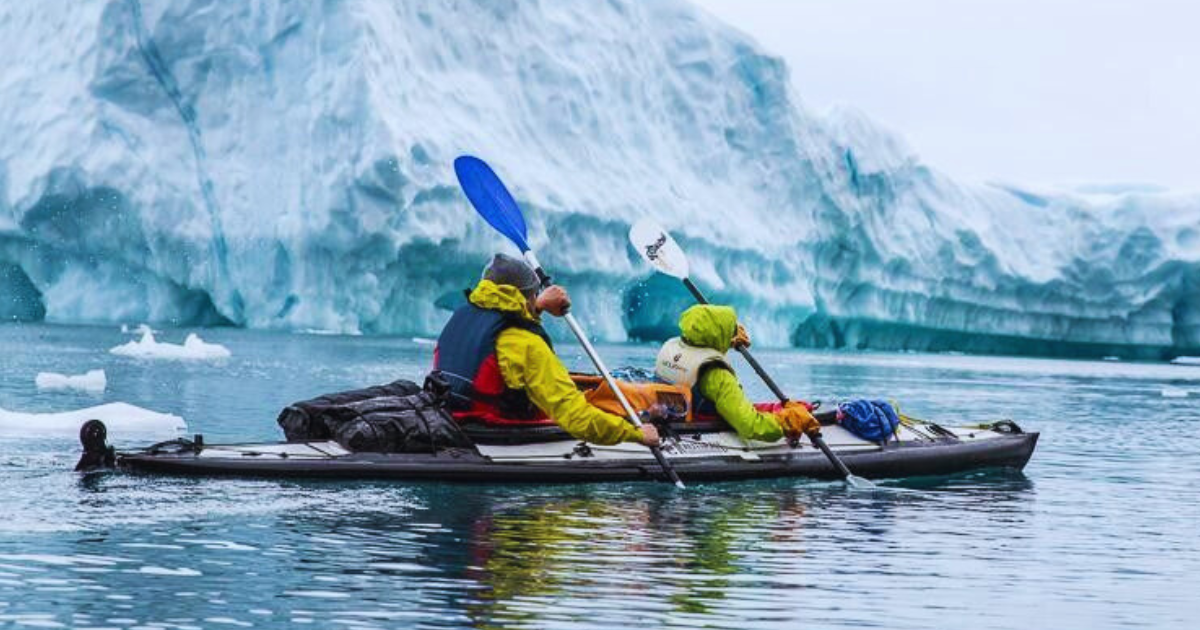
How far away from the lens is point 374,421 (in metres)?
7.93

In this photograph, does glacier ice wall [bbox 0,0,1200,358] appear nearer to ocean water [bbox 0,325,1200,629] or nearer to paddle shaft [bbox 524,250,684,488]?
ocean water [bbox 0,325,1200,629]

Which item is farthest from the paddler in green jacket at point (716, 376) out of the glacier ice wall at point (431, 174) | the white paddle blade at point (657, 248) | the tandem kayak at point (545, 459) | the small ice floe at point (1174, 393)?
the glacier ice wall at point (431, 174)

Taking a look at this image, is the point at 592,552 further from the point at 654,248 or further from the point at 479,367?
the point at 654,248

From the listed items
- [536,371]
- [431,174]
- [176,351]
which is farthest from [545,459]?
[431,174]

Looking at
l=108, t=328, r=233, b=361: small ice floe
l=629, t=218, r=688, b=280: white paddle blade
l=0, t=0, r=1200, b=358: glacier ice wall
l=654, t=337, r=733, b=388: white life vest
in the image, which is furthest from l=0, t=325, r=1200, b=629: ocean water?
l=0, t=0, r=1200, b=358: glacier ice wall

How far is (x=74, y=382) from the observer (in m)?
14.9

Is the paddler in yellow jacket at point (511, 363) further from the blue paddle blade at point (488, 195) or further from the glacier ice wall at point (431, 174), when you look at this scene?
the glacier ice wall at point (431, 174)

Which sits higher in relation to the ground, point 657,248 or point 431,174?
point 431,174

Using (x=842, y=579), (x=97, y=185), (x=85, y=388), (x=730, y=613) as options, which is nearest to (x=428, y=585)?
(x=730, y=613)

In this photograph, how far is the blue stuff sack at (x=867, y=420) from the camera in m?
9.57

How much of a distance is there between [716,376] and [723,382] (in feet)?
0.18

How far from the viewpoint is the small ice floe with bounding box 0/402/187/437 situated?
10258 mm

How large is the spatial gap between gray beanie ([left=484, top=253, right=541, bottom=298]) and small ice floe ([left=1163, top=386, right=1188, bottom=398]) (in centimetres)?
1727

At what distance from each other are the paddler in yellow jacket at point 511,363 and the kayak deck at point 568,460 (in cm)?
21
